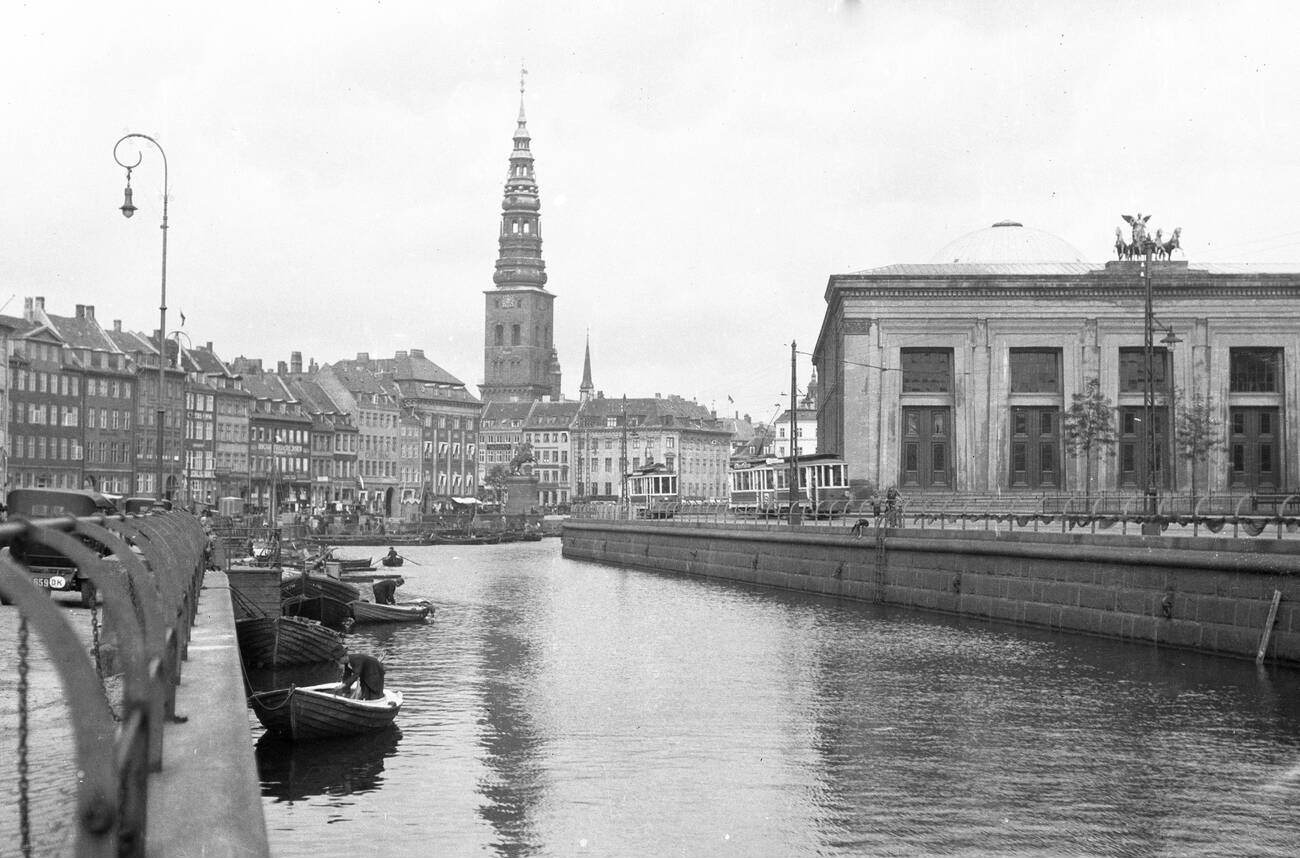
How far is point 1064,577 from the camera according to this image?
43.5 metres

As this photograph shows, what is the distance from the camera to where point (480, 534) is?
136m

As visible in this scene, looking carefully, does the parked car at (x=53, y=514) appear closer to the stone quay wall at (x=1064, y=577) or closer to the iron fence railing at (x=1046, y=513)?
the stone quay wall at (x=1064, y=577)

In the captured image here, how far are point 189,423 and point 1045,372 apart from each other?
88.0 meters

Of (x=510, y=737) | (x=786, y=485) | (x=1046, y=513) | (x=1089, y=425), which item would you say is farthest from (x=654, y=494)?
(x=510, y=737)

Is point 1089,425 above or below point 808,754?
above

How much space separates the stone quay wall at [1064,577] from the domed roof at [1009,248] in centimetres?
4290

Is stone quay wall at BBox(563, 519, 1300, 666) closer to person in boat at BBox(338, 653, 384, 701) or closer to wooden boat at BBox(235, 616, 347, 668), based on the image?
person in boat at BBox(338, 653, 384, 701)

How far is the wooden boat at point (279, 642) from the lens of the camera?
34875 millimetres

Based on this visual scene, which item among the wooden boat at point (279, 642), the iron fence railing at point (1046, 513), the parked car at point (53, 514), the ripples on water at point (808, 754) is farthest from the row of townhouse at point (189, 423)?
the iron fence railing at point (1046, 513)

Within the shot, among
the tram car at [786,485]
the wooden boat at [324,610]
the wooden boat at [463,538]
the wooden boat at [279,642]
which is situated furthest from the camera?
the wooden boat at [463,538]

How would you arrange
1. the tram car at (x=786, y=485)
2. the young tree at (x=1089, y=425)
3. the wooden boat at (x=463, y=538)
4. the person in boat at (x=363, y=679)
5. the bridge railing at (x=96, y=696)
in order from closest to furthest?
the bridge railing at (x=96, y=696) → the person in boat at (x=363, y=679) → the young tree at (x=1089, y=425) → the tram car at (x=786, y=485) → the wooden boat at (x=463, y=538)

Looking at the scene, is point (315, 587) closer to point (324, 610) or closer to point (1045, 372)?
point (324, 610)

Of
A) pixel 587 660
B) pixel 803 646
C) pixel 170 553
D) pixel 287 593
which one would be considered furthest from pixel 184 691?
pixel 287 593

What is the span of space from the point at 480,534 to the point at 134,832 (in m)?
130
